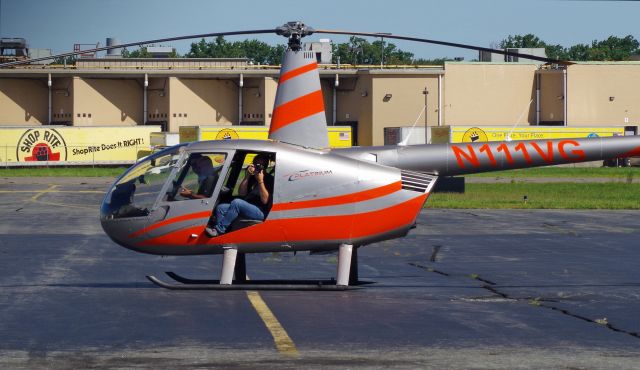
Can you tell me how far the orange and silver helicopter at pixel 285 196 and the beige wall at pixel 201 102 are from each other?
81.5 meters

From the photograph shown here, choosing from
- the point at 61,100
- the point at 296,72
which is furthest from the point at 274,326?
the point at 61,100

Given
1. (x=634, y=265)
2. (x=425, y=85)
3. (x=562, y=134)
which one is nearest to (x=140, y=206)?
(x=634, y=265)

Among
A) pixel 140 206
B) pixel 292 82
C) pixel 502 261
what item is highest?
pixel 292 82

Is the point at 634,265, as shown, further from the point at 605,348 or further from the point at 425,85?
the point at 425,85

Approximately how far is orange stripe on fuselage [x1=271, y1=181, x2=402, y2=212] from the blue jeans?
320 millimetres

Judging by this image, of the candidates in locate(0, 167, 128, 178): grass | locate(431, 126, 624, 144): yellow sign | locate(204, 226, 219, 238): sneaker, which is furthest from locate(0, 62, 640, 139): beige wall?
locate(204, 226, 219, 238): sneaker

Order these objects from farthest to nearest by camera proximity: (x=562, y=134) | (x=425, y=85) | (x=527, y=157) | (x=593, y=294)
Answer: (x=425, y=85) → (x=562, y=134) → (x=527, y=157) → (x=593, y=294)

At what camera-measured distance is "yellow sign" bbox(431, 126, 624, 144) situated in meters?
80.4

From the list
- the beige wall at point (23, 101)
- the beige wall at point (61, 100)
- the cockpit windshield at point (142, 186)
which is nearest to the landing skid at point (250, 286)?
the cockpit windshield at point (142, 186)

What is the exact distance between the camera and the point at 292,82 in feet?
55.8

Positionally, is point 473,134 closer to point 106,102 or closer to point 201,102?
point 201,102

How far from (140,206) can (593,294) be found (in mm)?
7219

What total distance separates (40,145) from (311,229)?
216ft

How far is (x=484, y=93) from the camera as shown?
9588 centimetres
